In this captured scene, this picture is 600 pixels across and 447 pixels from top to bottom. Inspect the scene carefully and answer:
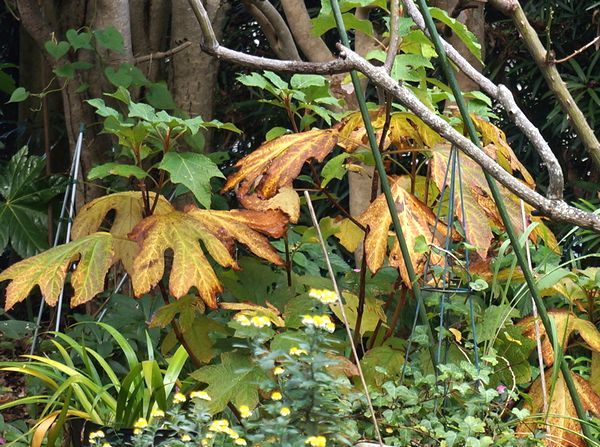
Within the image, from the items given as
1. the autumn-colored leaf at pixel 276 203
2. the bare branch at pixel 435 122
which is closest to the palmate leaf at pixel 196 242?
the autumn-colored leaf at pixel 276 203

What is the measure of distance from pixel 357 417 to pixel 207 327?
23.6 inches

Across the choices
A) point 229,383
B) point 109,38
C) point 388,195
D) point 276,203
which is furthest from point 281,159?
point 109,38

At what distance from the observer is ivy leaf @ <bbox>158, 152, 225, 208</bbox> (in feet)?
7.36

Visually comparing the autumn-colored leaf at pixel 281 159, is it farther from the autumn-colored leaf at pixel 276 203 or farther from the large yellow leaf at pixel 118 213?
the large yellow leaf at pixel 118 213

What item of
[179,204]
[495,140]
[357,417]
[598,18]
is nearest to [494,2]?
[495,140]

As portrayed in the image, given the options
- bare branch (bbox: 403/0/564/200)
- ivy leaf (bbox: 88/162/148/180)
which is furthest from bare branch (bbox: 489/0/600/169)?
ivy leaf (bbox: 88/162/148/180)

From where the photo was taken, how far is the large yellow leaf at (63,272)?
2164mm

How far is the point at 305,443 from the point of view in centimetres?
142

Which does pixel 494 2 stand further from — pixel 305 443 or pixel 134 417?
pixel 134 417

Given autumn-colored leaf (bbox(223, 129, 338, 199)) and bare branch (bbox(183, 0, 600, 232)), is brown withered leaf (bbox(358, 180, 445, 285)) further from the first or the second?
bare branch (bbox(183, 0, 600, 232))

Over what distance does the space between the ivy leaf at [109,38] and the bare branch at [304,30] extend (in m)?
0.67

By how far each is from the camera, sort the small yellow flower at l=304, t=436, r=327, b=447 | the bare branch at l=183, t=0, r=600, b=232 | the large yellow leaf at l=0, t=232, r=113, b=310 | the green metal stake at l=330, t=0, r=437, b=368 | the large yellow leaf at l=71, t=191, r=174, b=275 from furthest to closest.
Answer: the large yellow leaf at l=71, t=191, r=174, b=275
the large yellow leaf at l=0, t=232, r=113, b=310
the green metal stake at l=330, t=0, r=437, b=368
the bare branch at l=183, t=0, r=600, b=232
the small yellow flower at l=304, t=436, r=327, b=447

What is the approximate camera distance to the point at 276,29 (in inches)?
131

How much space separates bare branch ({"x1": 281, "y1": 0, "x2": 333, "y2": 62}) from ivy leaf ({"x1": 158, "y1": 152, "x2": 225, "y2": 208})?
116 cm
